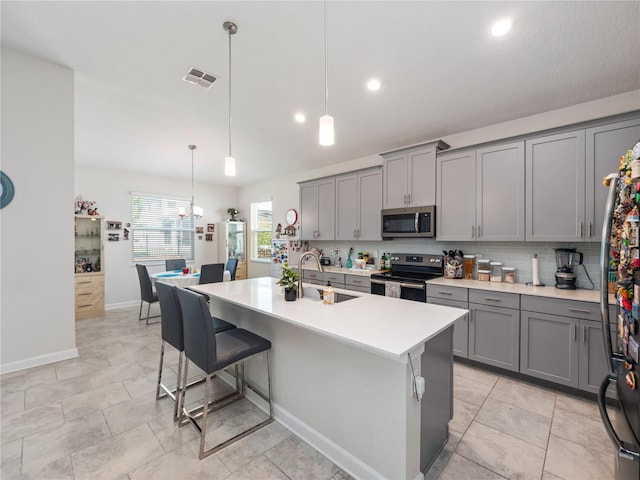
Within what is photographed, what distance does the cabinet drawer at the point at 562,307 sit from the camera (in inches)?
88.2

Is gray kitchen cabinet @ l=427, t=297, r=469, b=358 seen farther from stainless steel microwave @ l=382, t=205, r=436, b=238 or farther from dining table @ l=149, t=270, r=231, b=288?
dining table @ l=149, t=270, r=231, b=288

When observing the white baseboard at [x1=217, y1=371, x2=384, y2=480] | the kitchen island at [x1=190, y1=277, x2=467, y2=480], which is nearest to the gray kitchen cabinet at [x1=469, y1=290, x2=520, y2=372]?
the kitchen island at [x1=190, y1=277, x2=467, y2=480]

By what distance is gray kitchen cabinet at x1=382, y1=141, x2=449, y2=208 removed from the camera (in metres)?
3.42

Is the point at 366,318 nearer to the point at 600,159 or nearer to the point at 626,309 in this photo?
the point at 626,309

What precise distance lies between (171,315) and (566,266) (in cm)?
361

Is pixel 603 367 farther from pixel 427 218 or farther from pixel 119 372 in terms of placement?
pixel 119 372

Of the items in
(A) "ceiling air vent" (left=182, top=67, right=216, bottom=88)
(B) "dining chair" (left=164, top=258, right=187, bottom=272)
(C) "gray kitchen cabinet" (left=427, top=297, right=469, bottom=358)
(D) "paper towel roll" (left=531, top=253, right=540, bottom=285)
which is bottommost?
(C) "gray kitchen cabinet" (left=427, top=297, right=469, bottom=358)

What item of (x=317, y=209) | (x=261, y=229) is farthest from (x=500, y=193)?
(x=261, y=229)

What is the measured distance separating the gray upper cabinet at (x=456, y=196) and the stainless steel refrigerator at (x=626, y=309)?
1.89 meters

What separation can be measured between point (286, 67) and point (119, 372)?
10.8ft

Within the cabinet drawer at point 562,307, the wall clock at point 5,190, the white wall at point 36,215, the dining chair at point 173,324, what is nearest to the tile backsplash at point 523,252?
the cabinet drawer at point 562,307

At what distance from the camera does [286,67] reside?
238cm

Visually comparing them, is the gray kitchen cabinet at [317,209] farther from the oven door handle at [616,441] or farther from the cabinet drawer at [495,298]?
the oven door handle at [616,441]

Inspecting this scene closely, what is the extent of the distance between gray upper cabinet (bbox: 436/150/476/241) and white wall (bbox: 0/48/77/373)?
4.02 meters
